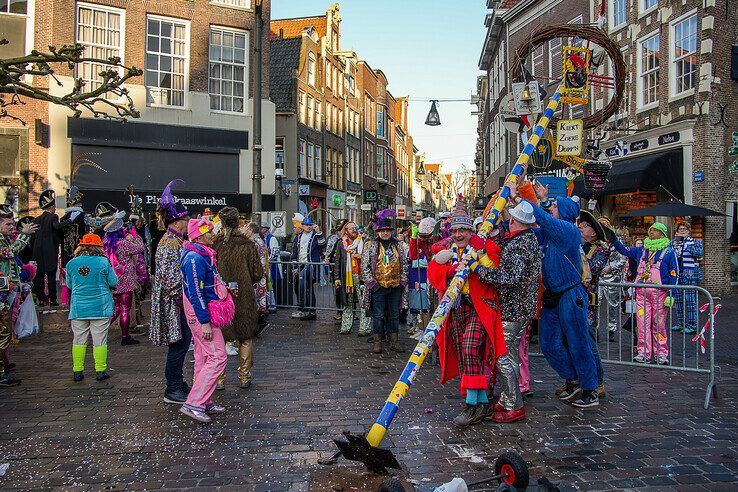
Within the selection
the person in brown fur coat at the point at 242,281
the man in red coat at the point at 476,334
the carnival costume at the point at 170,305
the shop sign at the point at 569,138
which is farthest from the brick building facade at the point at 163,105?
the man in red coat at the point at 476,334

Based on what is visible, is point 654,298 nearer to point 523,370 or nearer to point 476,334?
point 523,370

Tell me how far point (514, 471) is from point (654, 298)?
524cm

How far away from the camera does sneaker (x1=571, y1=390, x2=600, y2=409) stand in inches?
229

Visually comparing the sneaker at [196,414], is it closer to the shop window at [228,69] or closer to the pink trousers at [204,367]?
the pink trousers at [204,367]

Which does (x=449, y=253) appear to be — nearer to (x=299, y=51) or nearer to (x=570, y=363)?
(x=570, y=363)

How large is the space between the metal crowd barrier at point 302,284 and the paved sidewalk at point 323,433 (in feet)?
14.3

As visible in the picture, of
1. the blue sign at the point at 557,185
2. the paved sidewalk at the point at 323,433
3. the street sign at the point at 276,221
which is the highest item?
the blue sign at the point at 557,185

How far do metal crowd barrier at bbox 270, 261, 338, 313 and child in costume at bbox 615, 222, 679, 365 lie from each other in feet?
17.9

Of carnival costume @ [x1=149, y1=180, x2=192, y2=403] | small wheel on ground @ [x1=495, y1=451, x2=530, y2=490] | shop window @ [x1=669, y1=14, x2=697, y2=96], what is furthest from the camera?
shop window @ [x1=669, y1=14, x2=697, y2=96]

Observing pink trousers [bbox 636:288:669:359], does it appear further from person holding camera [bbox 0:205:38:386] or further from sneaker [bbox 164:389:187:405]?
person holding camera [bbox 0:205:38:386]

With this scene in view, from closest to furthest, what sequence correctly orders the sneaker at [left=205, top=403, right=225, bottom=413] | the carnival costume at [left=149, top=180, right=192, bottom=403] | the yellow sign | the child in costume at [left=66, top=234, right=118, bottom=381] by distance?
1. the sneaker at [left=205, top=403, right=225, bottom=413]
2. the carnival costume at [left=149, top=180, right=192, bottom=403]
3. the child in costume at [left=66, top=234, right=118, bottom=381]
4. the yellow sign

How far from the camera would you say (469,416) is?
534 centimetres

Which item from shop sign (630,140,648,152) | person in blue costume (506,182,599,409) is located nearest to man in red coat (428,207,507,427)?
person in blue costume (506,182,599,409)

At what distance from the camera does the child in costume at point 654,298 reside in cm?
782
